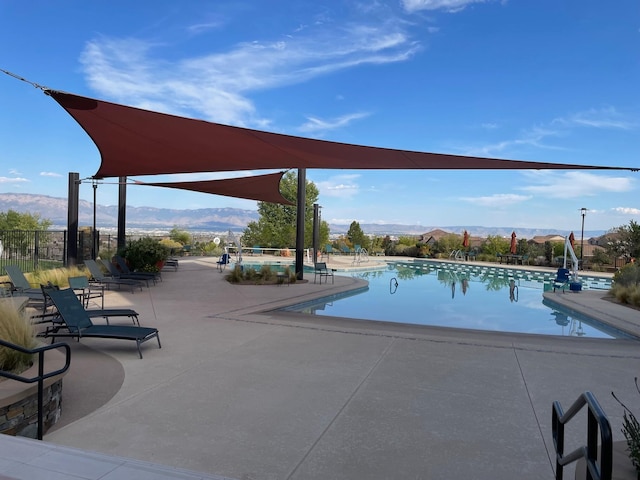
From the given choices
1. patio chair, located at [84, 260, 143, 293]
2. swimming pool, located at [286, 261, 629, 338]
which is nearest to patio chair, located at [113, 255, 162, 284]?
patio chair, located at [84, 260, 143, 293]

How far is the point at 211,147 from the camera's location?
6539 millimetres

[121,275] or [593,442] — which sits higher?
[593,442]

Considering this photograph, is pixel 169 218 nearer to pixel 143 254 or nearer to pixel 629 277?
pixel 143 254

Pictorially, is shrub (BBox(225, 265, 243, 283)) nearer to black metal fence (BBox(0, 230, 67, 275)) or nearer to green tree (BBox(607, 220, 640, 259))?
black metal fence (BBox(0, 230, 67, 275))

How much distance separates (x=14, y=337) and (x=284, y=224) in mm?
25106

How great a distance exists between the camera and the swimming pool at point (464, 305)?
Result: 29.2 ft

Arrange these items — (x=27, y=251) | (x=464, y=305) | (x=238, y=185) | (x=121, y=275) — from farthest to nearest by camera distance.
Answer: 1. (x=27, y=251)
2. (x=238, y=185)
3. (x=464, y=305)
4. (x=121, y=275)

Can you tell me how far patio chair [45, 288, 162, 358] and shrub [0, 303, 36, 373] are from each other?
1.16 m


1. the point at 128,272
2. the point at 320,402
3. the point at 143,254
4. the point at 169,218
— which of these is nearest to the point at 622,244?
the point at 143,254

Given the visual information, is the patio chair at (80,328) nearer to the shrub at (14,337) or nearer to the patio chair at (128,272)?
the shrub at (14,337)

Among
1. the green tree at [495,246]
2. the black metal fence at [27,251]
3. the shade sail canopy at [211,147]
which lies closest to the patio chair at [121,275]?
the black metal fence at [27,251]

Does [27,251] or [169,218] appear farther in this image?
[169,218]

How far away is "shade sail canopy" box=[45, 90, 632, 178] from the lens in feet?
17.3

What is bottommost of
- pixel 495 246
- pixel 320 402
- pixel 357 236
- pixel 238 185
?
pixel 320 402
